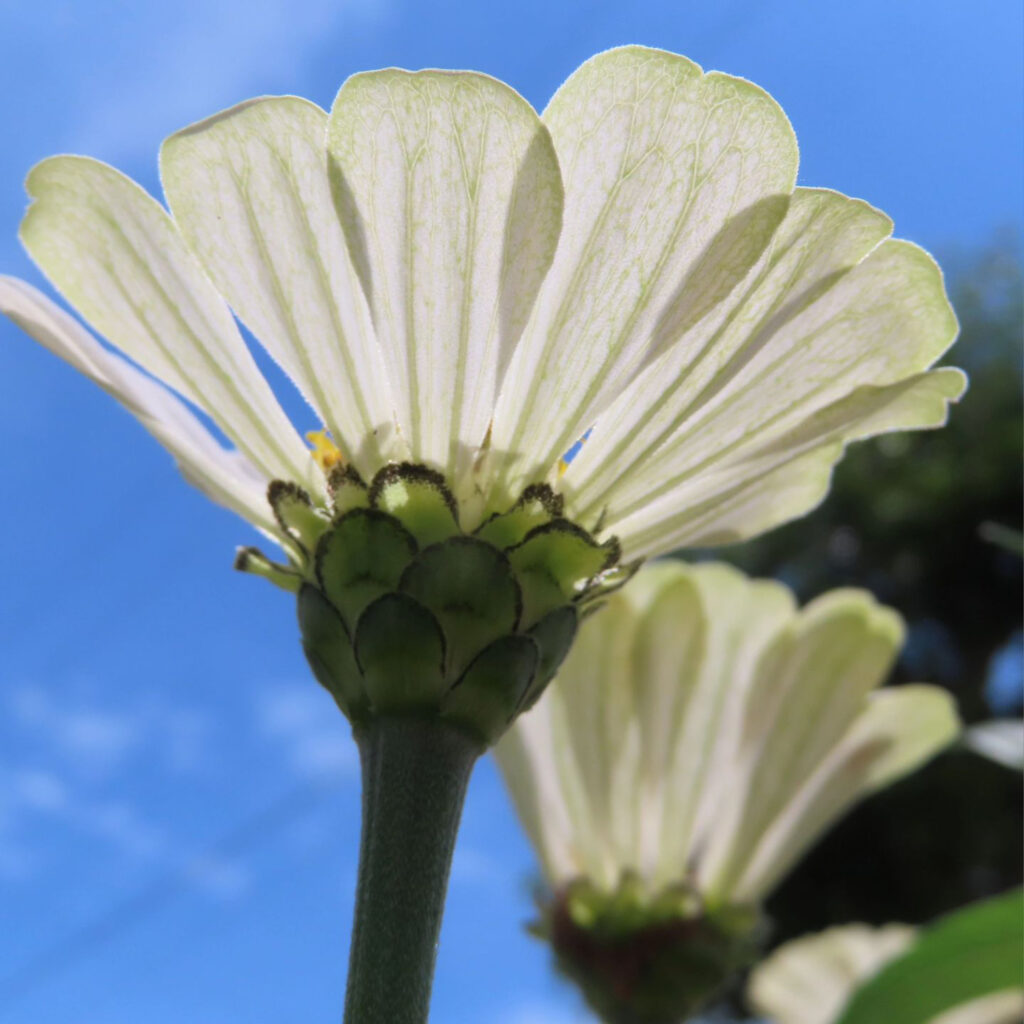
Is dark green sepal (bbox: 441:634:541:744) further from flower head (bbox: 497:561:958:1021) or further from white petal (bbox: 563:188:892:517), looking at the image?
flower head (bbox: 497:561:958:1021)

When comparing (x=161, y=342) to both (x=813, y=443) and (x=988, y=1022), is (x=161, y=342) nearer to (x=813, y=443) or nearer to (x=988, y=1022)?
(x=813, y=443)

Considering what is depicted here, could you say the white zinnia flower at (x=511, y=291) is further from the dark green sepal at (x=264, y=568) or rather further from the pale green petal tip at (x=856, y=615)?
the pale green petal tip at (x=856, y=615)

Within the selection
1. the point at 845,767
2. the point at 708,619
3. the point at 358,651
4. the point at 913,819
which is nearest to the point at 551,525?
the point at 358,651

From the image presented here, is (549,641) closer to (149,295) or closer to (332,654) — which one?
(332,654)

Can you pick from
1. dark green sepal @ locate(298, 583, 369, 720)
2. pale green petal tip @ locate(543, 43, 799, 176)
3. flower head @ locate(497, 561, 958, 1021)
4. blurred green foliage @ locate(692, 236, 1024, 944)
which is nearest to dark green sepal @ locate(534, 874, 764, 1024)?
flower head @ locate(497, 561, 958, 1021)

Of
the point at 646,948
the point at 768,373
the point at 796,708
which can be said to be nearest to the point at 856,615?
the point at 796,708
